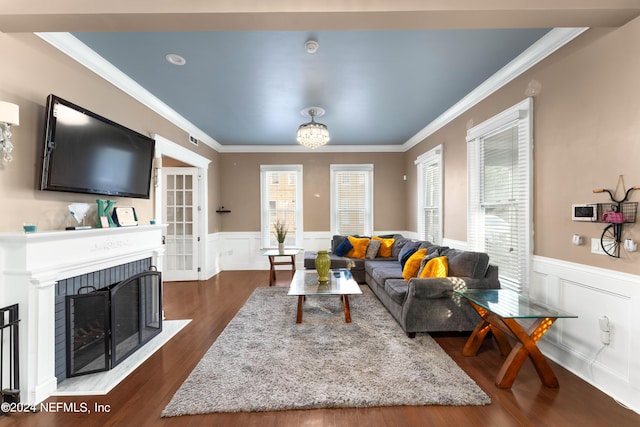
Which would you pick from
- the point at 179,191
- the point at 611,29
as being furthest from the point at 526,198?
the point at 179,191

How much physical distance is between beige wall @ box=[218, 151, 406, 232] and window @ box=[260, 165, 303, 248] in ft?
0.44

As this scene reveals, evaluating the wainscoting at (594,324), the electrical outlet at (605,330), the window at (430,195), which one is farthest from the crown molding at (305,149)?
the electrical outlet at (605,330)

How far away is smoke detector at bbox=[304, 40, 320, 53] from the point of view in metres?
2.48

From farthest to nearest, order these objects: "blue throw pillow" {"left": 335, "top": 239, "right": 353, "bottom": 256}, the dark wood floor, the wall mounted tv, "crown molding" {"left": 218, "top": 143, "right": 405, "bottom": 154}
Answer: "crown molding" {"left": 218, "top": 143, "right": 405, "bottom": 154}, "blue throw pillow" {"left": 335, "top": 239, "right": 353, "bottom": 256}, the wall mounted tv, the dark wood floor

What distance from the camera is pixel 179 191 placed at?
18.3 ft

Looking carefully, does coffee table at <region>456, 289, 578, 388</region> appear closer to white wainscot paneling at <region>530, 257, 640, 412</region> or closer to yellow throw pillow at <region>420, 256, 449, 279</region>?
white wainscot paneling at <region>530, 257, 640, 412</region>

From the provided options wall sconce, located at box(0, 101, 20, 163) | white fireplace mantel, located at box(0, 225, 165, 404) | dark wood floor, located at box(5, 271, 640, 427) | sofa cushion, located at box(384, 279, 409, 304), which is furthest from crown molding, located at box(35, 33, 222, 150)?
sofa cushion, located at box(384, 279, 409, 304)

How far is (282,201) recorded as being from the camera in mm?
6559

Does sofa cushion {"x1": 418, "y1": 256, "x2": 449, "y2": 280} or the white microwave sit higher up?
the white microwave

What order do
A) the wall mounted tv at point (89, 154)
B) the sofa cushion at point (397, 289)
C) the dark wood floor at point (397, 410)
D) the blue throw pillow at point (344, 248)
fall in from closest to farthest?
the dark wood floor at point (397, 410)
the wall mounted tv at point (89, 154)
the sofa cushion at point (397, 289)
the blue throw pillow at point (344, 248)

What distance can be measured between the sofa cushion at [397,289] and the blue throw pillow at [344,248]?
180 centimetres

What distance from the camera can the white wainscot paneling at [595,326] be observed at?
6.42 ft

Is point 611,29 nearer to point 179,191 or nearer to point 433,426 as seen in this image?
point 433,426

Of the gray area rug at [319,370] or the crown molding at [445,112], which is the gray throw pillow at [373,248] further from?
the crown molding at [445,112]
